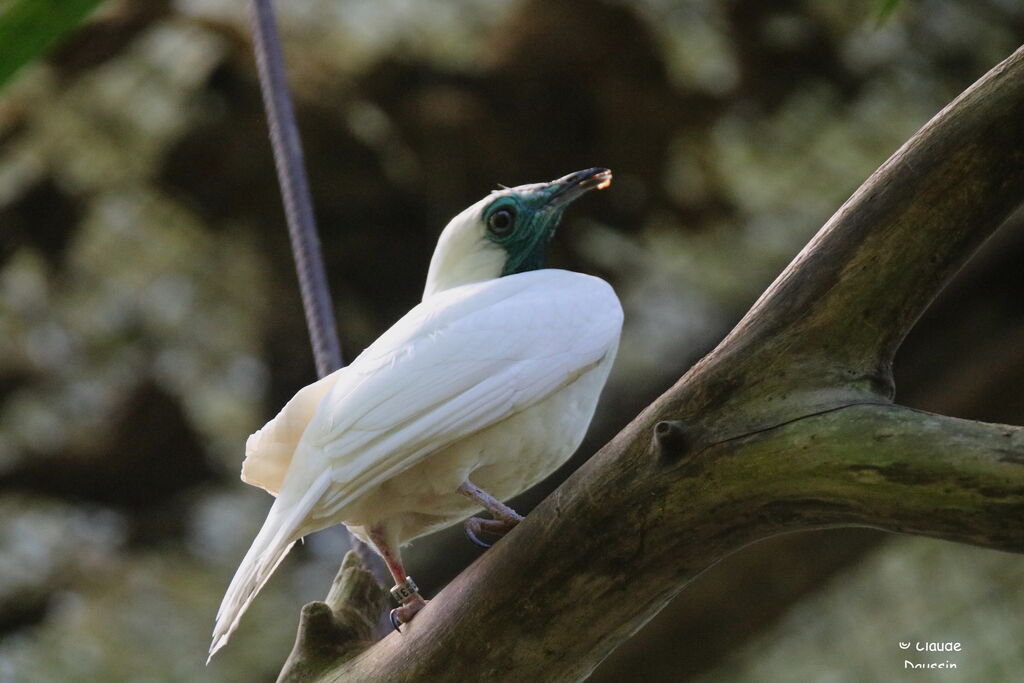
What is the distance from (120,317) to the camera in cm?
561

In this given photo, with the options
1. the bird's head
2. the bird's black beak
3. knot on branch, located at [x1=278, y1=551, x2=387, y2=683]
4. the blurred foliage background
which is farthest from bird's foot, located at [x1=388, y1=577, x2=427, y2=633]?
the blurred foliage background

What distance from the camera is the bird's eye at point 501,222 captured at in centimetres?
257

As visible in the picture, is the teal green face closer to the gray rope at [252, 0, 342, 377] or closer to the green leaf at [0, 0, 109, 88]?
the gray rope at [252, 0, 342, 377]

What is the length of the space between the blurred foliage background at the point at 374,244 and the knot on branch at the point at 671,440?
2.48 meters

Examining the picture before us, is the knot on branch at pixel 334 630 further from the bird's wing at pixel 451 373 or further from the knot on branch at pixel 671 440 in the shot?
the knot on branch at pixel 671 440

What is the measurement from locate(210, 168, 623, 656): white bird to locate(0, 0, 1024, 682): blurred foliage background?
6.40 ft

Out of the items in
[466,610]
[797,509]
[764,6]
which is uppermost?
[764,6]

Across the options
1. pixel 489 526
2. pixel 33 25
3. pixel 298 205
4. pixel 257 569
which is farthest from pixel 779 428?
pixel 298 205

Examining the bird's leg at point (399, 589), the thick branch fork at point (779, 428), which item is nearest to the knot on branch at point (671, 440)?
the thick branch fork at point (779, 428)

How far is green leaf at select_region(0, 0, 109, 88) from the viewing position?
0.73 metres

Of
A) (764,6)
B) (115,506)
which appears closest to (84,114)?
(115,506)

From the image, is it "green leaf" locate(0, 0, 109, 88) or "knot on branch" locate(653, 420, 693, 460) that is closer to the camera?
"green leaf" locate(0, 0, 109, 88)

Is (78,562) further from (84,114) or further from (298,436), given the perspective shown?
(298,436)

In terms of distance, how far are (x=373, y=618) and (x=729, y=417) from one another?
1023mm
